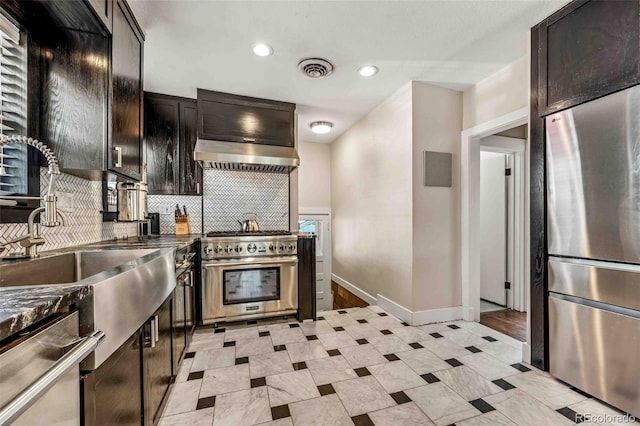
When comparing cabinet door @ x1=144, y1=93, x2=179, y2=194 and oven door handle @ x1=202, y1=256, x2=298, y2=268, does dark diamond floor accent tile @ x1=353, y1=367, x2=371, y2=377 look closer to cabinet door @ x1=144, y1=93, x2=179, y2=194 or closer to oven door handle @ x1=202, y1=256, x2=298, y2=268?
oven door handle @ x1=202, y1=256, x2=298, y2=268

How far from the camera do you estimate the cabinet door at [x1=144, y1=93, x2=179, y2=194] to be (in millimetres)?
3238

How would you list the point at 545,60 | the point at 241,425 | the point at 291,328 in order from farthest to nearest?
the point at 291,328
the point at 545,60
the point at 241,425

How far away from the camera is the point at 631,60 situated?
1.61 m

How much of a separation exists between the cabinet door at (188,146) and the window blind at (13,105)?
1766 mm

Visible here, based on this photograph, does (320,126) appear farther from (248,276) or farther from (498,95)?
(248,276)

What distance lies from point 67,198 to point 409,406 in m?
2.60

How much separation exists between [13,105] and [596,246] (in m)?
3.55

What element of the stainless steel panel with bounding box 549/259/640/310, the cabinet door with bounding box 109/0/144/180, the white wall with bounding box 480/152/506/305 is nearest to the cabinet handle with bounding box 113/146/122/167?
the cabinet door with bounding box 109/0/144/180

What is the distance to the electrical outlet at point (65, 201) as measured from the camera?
182cm

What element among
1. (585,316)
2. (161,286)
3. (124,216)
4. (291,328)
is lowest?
(291,328)

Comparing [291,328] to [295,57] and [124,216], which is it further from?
[295,57]

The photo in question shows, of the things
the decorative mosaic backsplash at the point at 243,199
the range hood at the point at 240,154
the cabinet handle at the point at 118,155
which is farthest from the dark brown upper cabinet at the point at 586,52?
the cabinet handle at the point at 118,155

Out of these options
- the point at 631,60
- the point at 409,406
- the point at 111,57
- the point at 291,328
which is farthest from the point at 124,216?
the point at 631,60

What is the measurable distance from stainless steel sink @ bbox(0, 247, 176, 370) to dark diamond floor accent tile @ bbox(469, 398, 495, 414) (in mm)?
1915
